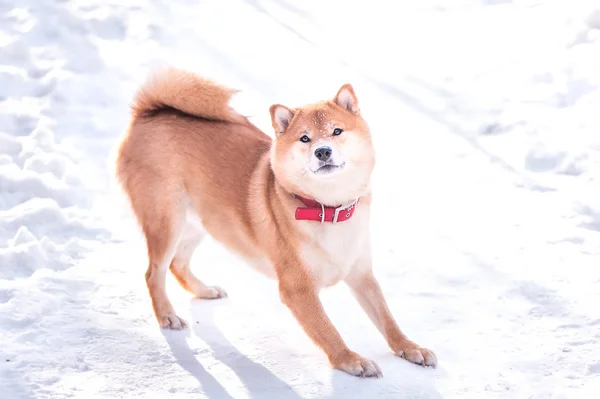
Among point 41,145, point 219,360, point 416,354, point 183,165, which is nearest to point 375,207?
point 183,165

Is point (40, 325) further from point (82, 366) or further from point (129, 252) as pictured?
point (129, 252)

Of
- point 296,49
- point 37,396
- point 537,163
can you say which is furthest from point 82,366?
point 296,49

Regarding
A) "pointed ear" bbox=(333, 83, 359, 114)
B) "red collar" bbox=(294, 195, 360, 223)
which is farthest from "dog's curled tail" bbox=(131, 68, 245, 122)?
"red collar" bbox=(294, 195, 360, 223)

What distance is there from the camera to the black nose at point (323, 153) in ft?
11.5

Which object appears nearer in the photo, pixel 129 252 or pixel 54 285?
pixel 54 285

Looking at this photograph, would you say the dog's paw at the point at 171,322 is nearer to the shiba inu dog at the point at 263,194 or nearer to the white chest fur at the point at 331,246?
the shiba inu dog at the point at 263,194

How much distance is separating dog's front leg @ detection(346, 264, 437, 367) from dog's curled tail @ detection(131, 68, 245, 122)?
1.06m

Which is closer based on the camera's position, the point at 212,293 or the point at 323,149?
the point at 323,149

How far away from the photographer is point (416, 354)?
3.65 metres

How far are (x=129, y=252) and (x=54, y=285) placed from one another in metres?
0.63

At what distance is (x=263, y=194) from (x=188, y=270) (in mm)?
807

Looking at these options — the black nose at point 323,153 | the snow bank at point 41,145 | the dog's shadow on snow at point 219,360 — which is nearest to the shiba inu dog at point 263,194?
the black nose at point 323,153

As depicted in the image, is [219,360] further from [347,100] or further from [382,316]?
[347,100]

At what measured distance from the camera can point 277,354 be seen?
378 cm
